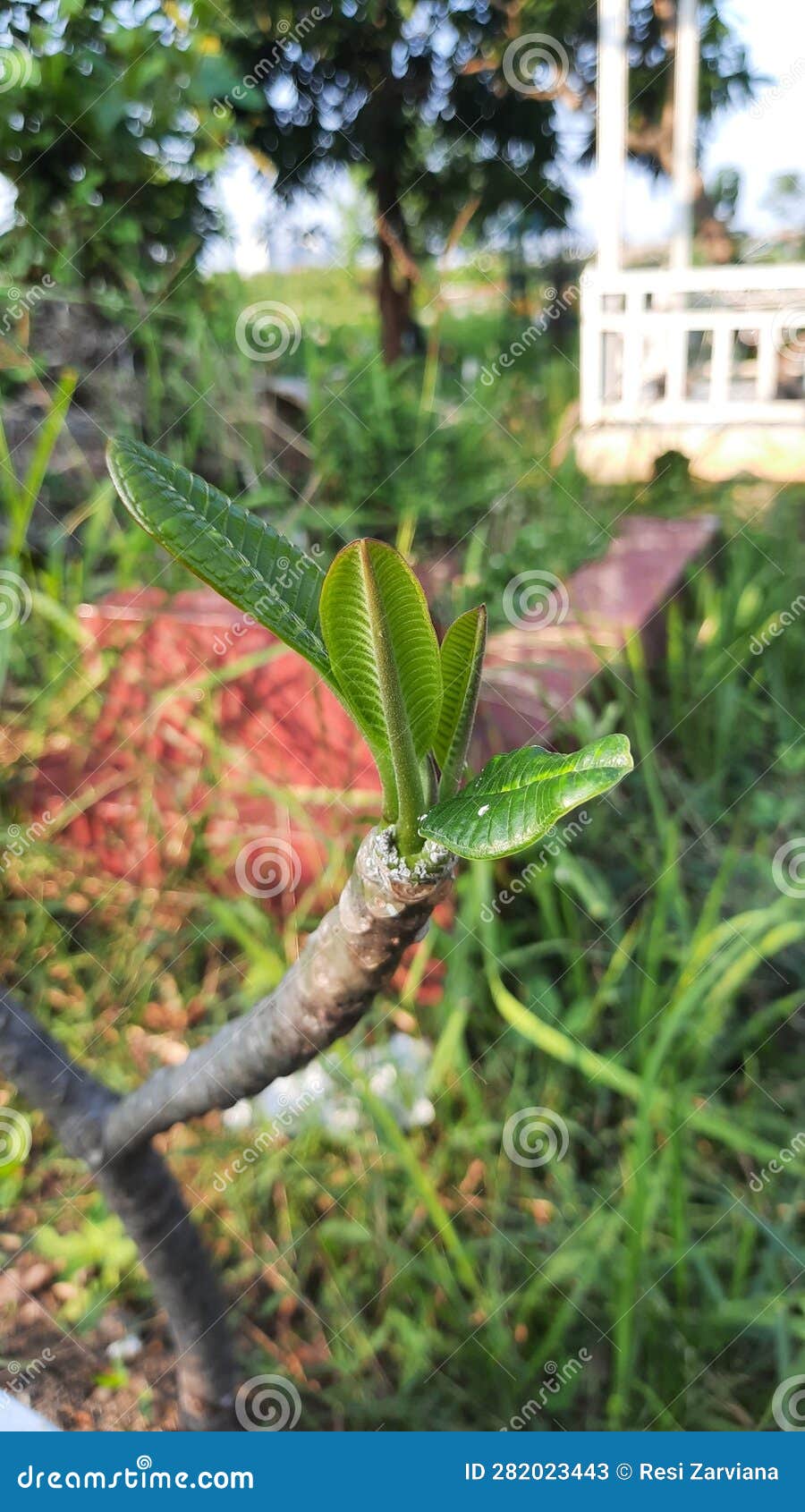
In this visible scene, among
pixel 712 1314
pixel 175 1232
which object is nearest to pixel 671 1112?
pixel 712 1314

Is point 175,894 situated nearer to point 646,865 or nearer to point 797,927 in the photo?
point 646,865

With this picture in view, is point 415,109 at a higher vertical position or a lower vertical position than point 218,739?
higher
